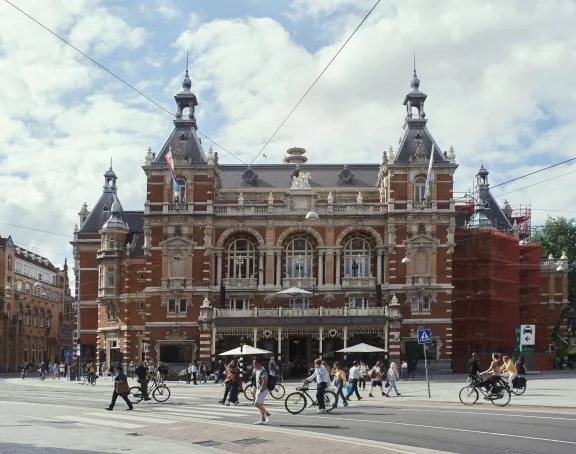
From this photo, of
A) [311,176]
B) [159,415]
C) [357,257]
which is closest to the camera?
[159,415]

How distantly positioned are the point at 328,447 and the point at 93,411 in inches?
514

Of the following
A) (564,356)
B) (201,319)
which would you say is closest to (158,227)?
(201,319)

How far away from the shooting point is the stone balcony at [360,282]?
61.2 m

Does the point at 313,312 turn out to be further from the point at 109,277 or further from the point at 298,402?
Answer: the point at 298,402

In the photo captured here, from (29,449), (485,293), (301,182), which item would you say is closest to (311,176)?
(301,182)

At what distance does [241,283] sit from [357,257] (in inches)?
362

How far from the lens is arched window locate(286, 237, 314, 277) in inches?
2451

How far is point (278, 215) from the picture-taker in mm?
61312

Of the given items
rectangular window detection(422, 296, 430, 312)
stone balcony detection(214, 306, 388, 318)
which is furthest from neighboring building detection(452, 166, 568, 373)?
stone balcony detection(214, 306, 388, 318)

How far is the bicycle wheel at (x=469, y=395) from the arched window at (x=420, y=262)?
30.4 meters

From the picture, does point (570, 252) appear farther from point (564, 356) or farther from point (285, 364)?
point (285, 364)

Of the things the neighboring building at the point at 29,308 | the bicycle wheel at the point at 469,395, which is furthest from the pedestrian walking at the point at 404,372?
the neighboring building at the point at 29,308

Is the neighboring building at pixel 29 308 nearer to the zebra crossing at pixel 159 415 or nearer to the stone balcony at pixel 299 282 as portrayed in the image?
the stone balcony at pixel 299 282

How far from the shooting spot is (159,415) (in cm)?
2545
